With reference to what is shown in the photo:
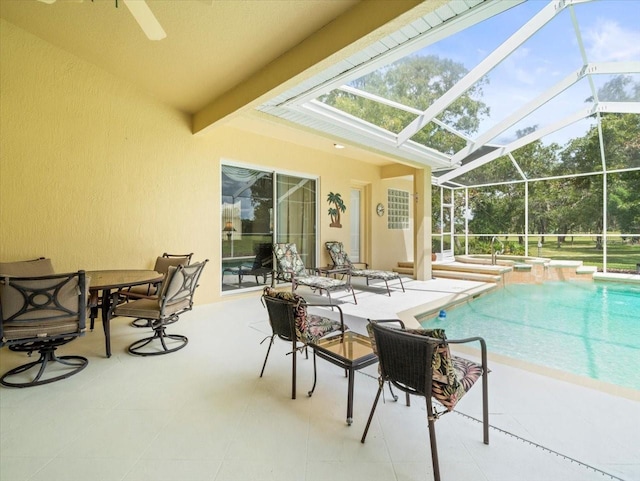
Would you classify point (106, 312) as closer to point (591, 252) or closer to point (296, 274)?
point (296, 274)

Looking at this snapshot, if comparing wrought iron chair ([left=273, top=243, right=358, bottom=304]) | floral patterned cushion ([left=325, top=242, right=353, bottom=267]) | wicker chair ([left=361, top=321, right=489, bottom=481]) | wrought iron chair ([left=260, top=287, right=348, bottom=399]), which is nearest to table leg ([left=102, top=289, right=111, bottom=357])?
wrought iron chair ([left=260, top=287, right=348, bottom=399])

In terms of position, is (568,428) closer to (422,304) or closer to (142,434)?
(142,434)

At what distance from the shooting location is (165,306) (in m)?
3.02

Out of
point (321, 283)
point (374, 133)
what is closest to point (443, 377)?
point (321, 283)

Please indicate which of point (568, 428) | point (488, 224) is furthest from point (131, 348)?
point (488, 224)

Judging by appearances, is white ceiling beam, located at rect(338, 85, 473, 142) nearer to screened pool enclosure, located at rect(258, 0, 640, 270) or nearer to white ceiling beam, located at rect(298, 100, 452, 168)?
screened pool enclosure, located at rect(258, 0, 640, 270)

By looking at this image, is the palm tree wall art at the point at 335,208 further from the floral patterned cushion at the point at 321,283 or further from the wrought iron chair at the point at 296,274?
the floral patterned cushion at the point at 321,283

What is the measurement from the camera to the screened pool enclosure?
3566 mm

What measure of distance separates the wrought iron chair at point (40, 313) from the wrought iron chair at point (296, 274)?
10.9 feet

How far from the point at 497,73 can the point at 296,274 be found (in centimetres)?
460

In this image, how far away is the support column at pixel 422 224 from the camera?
7.36m

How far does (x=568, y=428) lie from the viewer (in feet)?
6.10

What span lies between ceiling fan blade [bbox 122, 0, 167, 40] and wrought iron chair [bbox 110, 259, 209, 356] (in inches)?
76.1

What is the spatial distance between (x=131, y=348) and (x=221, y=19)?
338cm
